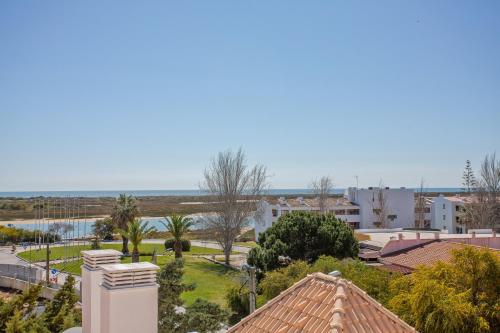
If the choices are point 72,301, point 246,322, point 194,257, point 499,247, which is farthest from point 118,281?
point 194,257

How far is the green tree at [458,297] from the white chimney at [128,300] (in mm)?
6893

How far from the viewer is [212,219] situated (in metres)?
45.8

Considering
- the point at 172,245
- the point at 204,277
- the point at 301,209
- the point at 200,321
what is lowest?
the point at 204,277

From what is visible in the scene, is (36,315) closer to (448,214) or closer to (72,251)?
(72,251)

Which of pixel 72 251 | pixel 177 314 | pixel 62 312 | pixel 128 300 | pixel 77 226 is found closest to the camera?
pixel 128 300

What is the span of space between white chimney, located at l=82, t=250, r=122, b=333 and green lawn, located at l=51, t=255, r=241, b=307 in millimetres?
17186

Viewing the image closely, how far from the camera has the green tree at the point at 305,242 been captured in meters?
28.2

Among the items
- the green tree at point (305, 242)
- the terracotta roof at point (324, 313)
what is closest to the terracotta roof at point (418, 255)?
the green tree at point (305, 242)

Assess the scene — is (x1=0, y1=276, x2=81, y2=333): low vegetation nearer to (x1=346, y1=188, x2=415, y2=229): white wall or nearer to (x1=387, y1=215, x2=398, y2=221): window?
(x1=346, y1=188, x2=415, y2=229): white wall

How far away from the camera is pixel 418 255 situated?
1043 inches

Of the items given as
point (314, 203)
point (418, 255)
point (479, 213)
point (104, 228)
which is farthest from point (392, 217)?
point (418, 255)

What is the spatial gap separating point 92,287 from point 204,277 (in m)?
28.1

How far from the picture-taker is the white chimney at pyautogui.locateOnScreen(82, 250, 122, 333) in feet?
26.2

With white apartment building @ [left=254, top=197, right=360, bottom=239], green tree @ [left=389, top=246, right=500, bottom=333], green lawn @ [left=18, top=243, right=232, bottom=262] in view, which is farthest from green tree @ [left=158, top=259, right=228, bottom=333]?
white apartment building @ [left=254, top=197, right=360, bottom=239]
